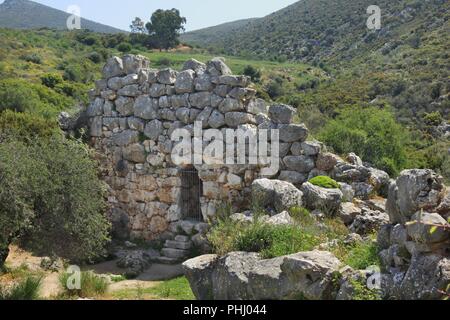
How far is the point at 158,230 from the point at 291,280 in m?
7.95

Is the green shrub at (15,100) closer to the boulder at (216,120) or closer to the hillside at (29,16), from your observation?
the boulder at (216,120)

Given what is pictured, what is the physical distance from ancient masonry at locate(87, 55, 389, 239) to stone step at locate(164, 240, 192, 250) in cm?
46

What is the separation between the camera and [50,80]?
110 ft

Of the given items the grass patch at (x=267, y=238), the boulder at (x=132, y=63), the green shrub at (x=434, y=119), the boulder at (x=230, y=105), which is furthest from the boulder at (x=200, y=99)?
the green shrub at (x=434, y=119)

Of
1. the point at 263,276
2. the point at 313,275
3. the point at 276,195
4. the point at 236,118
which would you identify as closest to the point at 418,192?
the point at 313,275

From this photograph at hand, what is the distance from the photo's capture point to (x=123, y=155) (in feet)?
48.3

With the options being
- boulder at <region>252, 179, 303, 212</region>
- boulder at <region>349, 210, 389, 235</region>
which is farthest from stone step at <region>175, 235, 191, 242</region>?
boulder at <region>349, 210, 389, 235</region>

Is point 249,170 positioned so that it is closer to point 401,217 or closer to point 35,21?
point 401,217

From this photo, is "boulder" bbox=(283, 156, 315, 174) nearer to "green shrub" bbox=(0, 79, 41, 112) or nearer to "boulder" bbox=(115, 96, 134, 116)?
"boulder" bbox=(115, 96, 134, 116)

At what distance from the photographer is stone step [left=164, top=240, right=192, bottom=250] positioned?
43.7 ft

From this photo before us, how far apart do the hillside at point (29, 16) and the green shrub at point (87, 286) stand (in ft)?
218

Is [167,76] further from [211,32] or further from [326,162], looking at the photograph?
[211,32]

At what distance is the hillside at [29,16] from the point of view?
2876 inches
